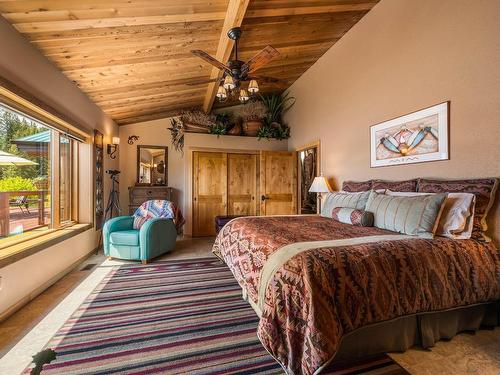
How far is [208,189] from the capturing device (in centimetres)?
522

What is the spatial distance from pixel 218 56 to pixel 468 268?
3609 millimetres

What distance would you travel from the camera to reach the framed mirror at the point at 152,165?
5570 mm

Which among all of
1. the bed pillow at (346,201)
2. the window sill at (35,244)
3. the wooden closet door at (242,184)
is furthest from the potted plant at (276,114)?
the window sill at (35,244)

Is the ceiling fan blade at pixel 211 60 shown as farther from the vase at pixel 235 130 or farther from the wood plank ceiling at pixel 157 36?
the vase at pixel 235 130

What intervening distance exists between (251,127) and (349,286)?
4558 millimetres

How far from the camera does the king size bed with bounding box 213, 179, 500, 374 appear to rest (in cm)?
130

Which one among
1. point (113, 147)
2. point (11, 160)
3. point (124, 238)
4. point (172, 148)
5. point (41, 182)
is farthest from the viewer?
point (172, 148)

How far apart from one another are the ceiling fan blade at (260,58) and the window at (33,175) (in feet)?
7.52

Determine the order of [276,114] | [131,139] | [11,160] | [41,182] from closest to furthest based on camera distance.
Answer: [11,160] < [41,182] < [131,139] < [276,114]

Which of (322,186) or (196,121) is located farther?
(196,121)

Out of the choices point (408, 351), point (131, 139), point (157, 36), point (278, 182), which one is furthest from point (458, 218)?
A: point (131, 139)

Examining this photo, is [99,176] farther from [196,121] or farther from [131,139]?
[196,121]

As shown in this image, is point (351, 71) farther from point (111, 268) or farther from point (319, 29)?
point (111, 268)

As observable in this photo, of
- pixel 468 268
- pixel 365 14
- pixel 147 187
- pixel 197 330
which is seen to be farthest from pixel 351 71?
pixel 147 187
